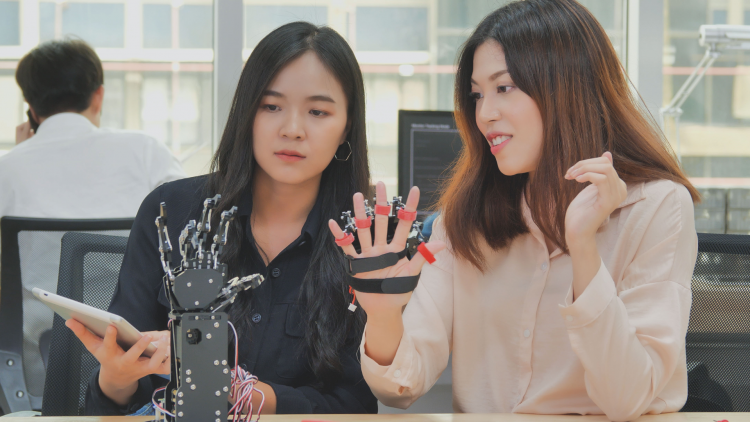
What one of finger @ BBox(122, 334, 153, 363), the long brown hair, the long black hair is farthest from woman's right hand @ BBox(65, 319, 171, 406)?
the long brown hair

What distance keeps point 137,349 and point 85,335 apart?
7 centimetres

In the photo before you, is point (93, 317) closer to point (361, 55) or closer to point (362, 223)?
point (362, 223)

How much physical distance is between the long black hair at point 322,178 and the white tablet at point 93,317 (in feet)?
1.06

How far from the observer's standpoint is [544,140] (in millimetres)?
1160

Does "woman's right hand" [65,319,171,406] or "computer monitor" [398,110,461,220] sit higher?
"computer monitor" [398,110,461,220]

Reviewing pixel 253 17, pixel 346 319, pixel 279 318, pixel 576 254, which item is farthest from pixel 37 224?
pixel 253 17

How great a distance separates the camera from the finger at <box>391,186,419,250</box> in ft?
2.99

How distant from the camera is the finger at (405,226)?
91 cm

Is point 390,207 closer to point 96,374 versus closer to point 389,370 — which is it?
point 389,370

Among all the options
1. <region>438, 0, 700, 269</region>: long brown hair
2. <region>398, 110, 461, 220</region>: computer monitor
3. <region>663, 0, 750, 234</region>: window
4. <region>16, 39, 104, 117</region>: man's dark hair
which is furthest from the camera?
<region>663, 0, 750, 234</region>: window

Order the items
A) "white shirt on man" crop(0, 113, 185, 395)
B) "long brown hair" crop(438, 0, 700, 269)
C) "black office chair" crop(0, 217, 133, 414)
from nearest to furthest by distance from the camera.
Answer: "long brown hair" crop(438, 0, 700, 269)
"black office chair" crop(0, 217, 133, 414)
"white shirt on man" crop(0, 113, 185, 395)

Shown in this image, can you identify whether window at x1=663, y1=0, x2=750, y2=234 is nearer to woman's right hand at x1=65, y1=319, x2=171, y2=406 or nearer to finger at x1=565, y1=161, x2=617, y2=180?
finger at x1=565, y1=161, x2=617, y2=180

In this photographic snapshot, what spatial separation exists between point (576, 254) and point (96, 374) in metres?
0.84

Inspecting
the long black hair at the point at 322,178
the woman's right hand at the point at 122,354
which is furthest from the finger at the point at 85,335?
the long black hair at the point at 322,178
